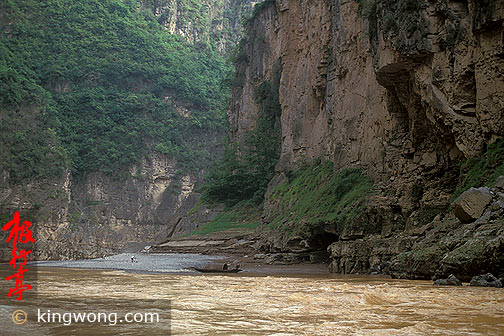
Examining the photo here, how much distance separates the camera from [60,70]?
92.7m

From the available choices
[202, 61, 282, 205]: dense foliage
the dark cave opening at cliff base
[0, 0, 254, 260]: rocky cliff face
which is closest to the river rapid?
the dark cave opening at cliff base

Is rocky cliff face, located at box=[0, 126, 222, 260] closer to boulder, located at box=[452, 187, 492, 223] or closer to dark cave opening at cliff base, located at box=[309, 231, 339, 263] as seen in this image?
dark cave opening at cliff base, located at box=[309, 231, 339, 263]

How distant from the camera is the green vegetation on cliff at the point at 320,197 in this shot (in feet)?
79.7

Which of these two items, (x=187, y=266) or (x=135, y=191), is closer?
(x=187, y=266)

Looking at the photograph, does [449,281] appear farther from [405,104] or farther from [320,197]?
[320,197]

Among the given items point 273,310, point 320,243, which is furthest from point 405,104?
point 273,310

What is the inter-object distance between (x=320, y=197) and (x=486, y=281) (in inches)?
705

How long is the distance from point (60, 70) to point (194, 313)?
9284 centimetres

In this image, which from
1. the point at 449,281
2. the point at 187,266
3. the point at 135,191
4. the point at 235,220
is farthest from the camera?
the point at 135,191

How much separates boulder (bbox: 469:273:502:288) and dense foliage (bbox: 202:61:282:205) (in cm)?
3635

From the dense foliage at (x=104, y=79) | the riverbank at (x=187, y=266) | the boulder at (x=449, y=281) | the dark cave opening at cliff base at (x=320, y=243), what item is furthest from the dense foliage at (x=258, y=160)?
the boulder at (x=449, y=281)

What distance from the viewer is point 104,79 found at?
10194 cm

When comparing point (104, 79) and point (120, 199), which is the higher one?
point (104, 79)

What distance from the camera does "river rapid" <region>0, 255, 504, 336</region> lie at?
254 inches
